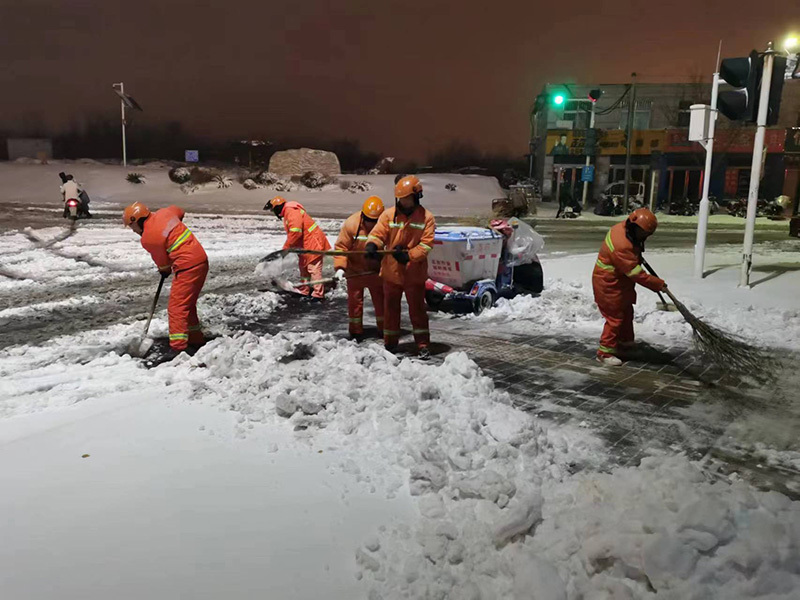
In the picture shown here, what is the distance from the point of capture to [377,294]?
7211mm

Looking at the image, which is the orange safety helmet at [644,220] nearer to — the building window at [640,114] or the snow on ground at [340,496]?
the snow on ground at [340,496]

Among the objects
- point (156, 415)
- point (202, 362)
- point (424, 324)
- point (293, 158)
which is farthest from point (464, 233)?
point (293, 158)

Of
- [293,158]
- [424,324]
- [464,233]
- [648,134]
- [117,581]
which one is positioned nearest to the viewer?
[117,581]

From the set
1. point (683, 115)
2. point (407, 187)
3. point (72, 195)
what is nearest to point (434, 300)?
point (407, 187)

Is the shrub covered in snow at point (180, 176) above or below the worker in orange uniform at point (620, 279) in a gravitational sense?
above

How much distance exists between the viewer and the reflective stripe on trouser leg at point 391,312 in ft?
A: 21.2

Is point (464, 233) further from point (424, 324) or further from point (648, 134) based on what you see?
Result: point (648, 134)

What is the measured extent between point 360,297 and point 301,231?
2678 millimetres

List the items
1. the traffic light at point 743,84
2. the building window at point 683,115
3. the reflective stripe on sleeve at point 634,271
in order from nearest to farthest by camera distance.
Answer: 1. the reflective stripe on sleeve at point 634,271
2. the traffic light at point 743,84
3. the building window at point 683,115

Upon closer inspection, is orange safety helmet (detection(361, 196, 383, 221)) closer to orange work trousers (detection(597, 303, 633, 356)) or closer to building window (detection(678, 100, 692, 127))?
orange work trousers (detection(597, 303, 633, 356))

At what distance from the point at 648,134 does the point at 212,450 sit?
38171 mm

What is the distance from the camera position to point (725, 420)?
478 centimetres

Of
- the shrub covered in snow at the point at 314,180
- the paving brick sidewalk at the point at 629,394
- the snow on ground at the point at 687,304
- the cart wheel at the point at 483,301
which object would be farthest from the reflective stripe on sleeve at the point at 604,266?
the shrub covered in snow at the point at 314,180

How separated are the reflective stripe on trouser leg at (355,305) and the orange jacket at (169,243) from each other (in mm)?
1671
